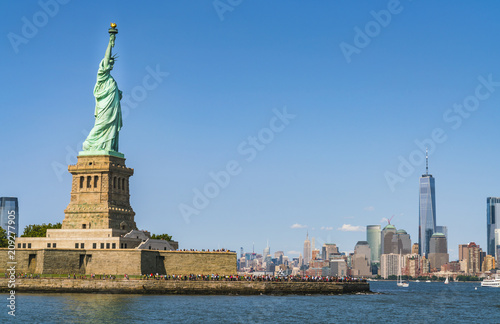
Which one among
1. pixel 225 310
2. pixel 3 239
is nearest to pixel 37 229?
pixel 3 239

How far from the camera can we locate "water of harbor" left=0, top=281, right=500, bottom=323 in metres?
76.2

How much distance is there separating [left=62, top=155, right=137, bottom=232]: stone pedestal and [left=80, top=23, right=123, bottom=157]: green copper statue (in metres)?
2.47

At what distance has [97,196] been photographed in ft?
363

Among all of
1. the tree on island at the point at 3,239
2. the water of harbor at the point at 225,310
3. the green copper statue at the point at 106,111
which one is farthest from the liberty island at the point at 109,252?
the tree on island at the point at 3,239

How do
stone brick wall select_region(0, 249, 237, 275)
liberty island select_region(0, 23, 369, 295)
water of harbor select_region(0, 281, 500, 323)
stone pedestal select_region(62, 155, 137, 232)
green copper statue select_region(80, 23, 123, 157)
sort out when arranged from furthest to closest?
green copper statue select_region(80, 23, 123, 157)
stone pedestal select_region(62, 155, 137, 232)
stone brick wall select_region(0, 249, 237, 275)
liberty island select_region(0, 23, 369, 295)
water of harbor select_region(0, 281, 500, 323)

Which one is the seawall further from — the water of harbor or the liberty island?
the water of harbor

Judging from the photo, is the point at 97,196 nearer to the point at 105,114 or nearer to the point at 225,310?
the point at 105,114

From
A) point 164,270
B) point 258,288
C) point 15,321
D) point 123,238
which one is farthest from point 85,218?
point 15,321

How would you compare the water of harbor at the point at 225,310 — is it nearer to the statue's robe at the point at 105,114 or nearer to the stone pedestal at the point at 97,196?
the stone pedestal at the point at 97,196

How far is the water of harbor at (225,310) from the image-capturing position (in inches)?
3000

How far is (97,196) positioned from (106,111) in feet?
43.7

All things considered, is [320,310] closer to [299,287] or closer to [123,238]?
[299,287]

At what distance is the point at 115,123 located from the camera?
11512 cm

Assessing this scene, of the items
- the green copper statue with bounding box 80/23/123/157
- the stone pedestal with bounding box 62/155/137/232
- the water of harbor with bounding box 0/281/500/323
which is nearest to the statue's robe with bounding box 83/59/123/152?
the green copper statue with bounding box 80/23/123/157
